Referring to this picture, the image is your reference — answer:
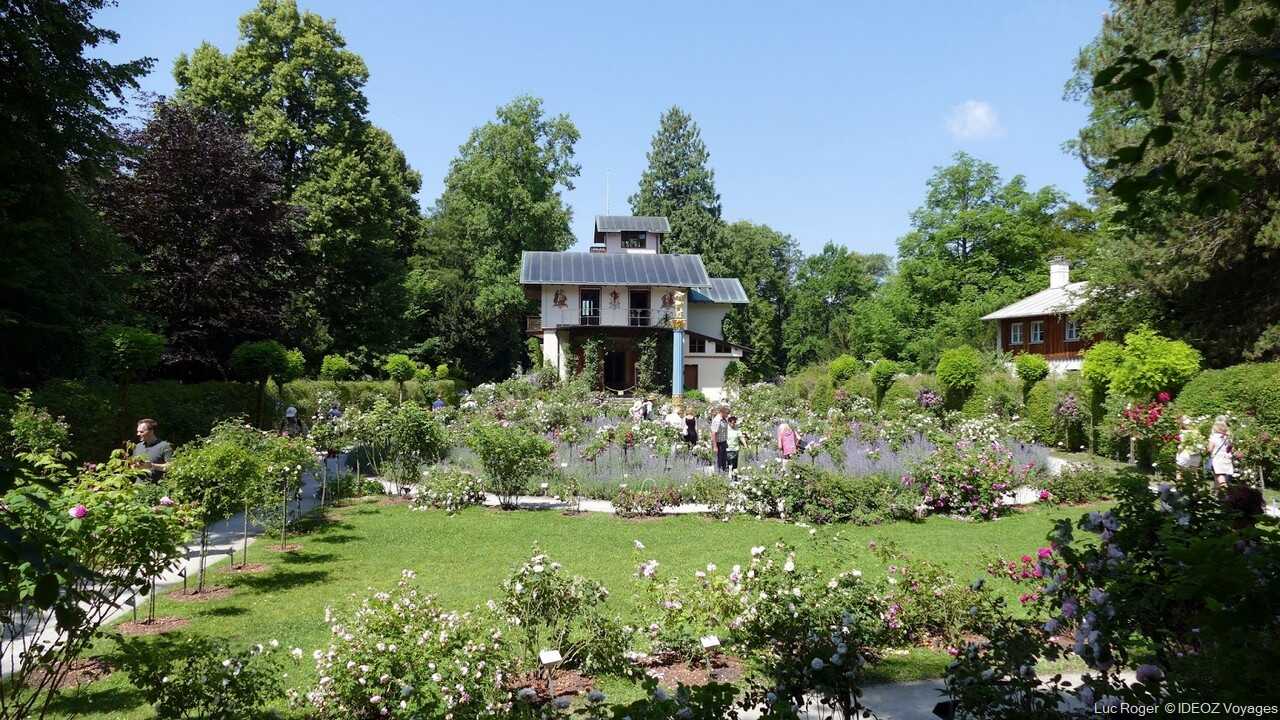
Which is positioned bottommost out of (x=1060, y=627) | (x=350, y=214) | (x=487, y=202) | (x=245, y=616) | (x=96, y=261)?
(x=245, y=616)

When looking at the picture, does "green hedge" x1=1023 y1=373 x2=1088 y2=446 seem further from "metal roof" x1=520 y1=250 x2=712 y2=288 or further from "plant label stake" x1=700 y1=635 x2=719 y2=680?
"metal roof" x1=520 y1=250 x2=712 y2=288

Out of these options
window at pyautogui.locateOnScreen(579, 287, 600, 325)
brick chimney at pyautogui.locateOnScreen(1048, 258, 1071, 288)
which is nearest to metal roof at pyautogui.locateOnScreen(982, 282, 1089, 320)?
brick chimney at pyautogui.locateOnScreen(1048, 258, 1071, 288)

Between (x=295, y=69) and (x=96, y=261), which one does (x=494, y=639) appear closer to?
(x=96, y=261)

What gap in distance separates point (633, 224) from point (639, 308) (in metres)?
9.23

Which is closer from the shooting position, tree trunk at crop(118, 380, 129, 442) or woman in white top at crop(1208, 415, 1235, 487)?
woman in white top at crop(1208, 415, 1235, 487)

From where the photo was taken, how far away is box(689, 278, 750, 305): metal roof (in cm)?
3975

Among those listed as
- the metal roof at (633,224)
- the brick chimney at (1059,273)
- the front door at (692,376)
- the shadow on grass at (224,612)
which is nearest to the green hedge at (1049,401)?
the brick chimney at (1059,273)

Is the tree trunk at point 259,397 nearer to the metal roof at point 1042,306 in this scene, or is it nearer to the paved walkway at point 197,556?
the paved walkway at point 197,556

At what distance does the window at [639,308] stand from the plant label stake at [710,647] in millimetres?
31882

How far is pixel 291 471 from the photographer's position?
10117 millimetres

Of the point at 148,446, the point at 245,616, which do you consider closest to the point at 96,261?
the point at 148,446

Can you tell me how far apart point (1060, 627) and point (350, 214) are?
31892 millimetres

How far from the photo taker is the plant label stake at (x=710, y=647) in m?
4.77

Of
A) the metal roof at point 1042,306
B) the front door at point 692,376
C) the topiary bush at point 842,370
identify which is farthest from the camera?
the front door at point 692,376
